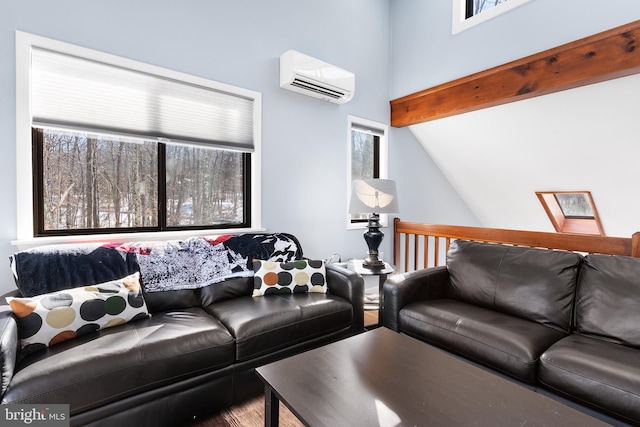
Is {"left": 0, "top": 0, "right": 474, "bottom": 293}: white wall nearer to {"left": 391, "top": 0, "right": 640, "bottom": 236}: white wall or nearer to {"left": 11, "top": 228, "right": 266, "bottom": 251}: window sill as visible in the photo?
{"left": 11, "top": 228, "right": 266, "bottom": 251}: window sill

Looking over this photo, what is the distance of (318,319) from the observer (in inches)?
79.4

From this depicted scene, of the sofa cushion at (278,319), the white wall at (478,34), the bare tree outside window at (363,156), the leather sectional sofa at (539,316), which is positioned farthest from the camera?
the bare tree outside window at (363,156)

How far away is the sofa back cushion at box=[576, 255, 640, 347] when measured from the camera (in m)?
1.63

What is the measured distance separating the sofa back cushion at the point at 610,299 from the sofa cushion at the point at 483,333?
19 cm

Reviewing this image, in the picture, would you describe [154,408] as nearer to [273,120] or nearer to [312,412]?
[312,412]

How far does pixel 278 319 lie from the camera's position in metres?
1.87

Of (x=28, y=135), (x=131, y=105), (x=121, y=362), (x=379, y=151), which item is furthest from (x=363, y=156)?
(x=121, y=362)

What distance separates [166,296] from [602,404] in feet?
7.56

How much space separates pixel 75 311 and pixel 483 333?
6.99ft

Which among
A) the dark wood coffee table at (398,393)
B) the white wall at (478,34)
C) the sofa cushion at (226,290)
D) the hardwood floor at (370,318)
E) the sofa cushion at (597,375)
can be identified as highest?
the white wall at (478,34)

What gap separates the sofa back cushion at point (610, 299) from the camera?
1.63 metres

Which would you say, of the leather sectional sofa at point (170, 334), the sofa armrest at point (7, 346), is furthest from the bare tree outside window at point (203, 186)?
the sofa armrest at point (7, 346)

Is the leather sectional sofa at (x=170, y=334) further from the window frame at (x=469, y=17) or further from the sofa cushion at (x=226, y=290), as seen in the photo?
the window frame at (x=469, y=17)

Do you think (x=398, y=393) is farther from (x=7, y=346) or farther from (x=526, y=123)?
(x=526, y=123)
